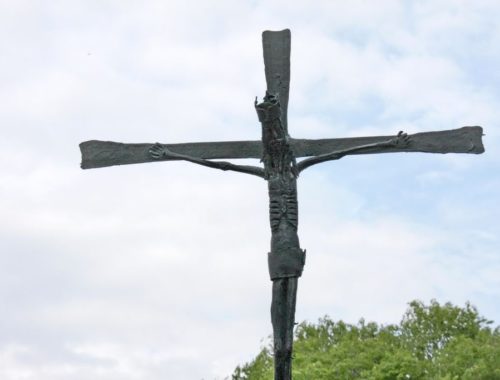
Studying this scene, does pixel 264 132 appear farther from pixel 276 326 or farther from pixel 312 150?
pixel 276 326

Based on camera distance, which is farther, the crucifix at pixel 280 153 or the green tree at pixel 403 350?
the green tree at pixel 403 350

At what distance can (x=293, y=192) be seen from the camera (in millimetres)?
12117

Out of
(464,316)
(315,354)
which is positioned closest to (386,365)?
(315,354)

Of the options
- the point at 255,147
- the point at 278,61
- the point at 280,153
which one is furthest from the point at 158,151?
the point at 278,61

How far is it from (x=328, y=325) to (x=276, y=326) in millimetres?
36069

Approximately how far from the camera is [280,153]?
40.1 ft

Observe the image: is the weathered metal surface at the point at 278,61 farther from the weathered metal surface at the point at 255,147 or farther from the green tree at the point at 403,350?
the green tree at the point at 403,350

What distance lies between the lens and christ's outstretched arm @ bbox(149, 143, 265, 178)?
1261 centimetres

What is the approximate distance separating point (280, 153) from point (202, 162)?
1.03m

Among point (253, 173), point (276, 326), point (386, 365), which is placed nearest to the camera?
point (276, 326)

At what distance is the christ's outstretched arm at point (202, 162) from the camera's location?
12.6 m

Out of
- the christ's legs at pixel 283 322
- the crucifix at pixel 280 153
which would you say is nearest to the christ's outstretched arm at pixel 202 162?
the crucifix at pixel 280 153

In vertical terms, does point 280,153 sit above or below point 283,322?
above

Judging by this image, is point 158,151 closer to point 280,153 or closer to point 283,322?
point 280,153
